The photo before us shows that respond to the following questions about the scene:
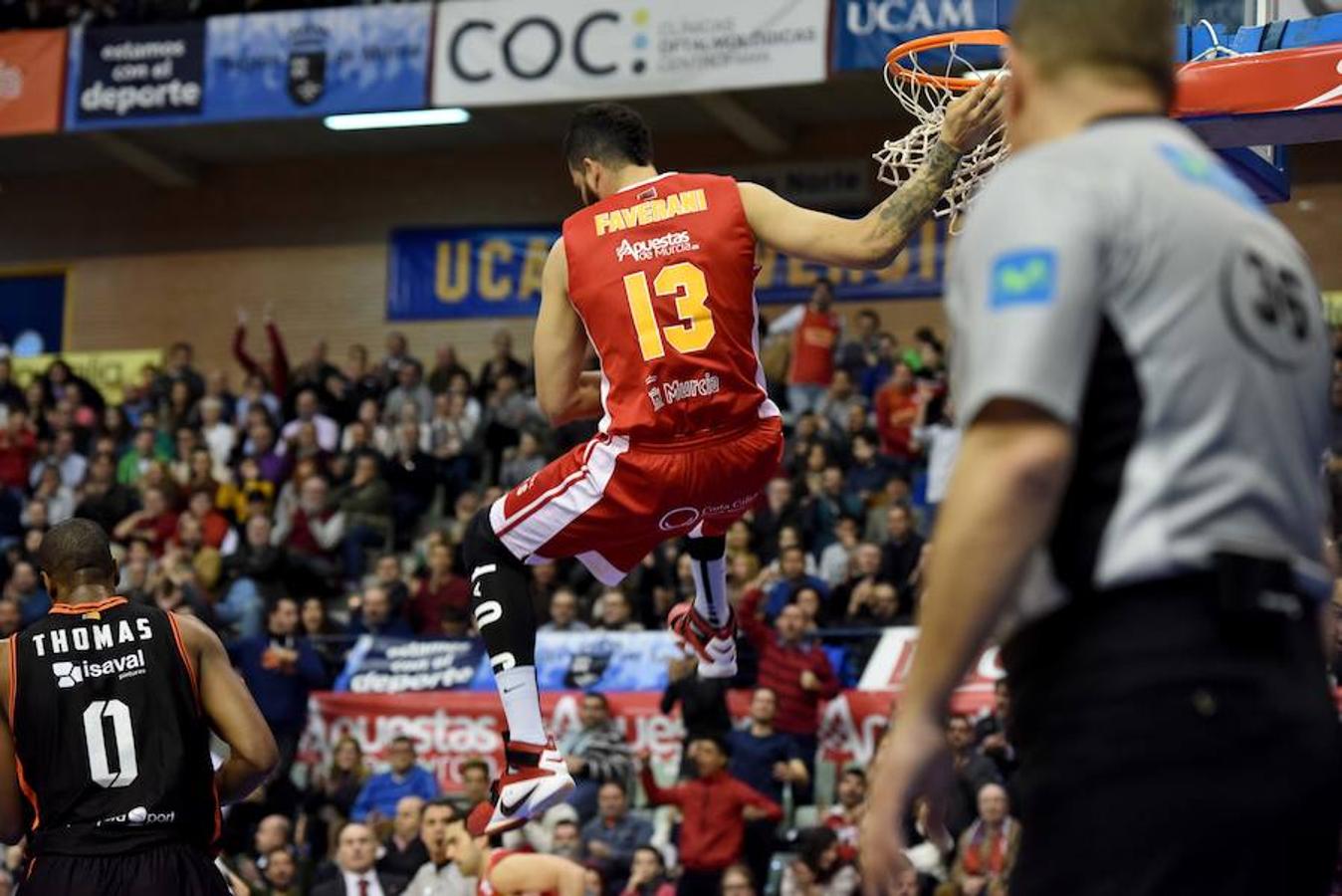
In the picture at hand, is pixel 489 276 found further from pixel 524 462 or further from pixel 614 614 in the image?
pixel 614 614

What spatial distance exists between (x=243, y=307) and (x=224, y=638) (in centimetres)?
992

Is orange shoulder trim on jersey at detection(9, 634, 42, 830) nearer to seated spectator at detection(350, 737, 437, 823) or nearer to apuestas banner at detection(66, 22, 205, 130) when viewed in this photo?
seated spectator at detection(350, 737, 437, 823)

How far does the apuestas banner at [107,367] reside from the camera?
2605 cm

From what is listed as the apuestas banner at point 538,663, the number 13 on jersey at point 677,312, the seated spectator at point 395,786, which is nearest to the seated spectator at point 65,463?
the apuestas banner at point 538,663

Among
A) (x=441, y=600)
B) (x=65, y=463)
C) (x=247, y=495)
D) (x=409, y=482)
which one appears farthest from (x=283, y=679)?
(x=65, y=463)

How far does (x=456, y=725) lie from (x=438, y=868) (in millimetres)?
2774

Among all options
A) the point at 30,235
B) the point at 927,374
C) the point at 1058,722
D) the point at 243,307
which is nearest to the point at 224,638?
the point at 927,374

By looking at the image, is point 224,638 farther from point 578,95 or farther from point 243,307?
point 243,307

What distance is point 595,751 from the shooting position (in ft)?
50.2

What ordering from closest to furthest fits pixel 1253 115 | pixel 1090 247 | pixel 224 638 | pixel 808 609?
1. pixel 1090 247
2. pixel 1253 115
3. pixel 808 609
4. pixel 224 638

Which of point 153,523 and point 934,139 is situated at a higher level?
point 934,139

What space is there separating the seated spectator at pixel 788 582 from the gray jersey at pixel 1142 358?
42.5 feet

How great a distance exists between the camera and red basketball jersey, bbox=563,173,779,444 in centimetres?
634

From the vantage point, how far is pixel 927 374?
19469 millimetres
